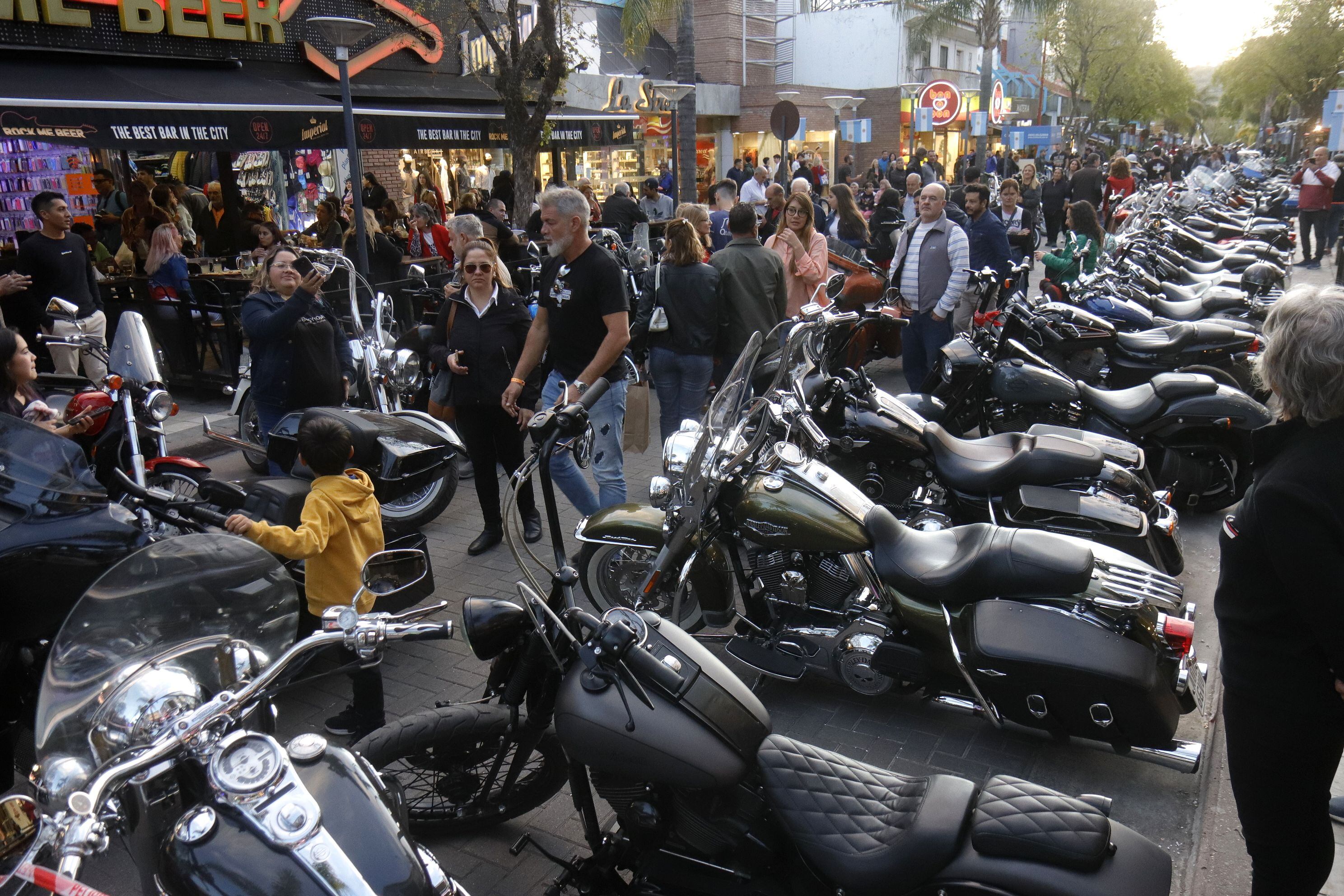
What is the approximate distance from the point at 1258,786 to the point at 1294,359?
1.07 m

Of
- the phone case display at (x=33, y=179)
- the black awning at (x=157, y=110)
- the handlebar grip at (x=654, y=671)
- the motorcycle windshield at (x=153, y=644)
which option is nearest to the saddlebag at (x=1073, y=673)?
the handlebar grip at (x=654, y=671)

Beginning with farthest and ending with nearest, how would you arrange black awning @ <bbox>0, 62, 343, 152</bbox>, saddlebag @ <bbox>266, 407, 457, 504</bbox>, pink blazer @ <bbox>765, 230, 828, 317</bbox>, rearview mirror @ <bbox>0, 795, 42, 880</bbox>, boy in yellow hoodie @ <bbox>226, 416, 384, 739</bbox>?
1. black awning @ <bbox>0, 62, 343, 152</bbox>
2. pink blazer @ <bbox>765, 230, 828, 317</bbox>
3. saddlebag @ <bbox>266, 407, 457, 504</bbox>
4. boy in yellow hoodie @ <bbox>226, 416, 384, 739</bbox>
5. rearview mirror @ <bbox>0, 795, 42, 880</bbox>

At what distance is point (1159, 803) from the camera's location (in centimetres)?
342

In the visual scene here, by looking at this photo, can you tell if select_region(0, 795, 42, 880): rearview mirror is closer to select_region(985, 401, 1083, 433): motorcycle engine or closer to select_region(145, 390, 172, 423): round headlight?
select_region(145, 390, 172, 423): round headlight

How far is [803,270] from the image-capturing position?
7480mm

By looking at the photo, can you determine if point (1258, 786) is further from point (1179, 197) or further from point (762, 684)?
point (1179, 197)

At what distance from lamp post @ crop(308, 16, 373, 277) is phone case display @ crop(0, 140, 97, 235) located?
5095 mm

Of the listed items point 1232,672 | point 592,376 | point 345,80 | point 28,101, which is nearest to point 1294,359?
point 1232,672

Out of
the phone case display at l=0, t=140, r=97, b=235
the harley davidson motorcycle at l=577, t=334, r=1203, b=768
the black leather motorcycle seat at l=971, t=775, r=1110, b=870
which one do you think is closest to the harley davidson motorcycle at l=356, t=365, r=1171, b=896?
the black leather motorcycle seat at l=971, t=775, r=1110, b=870

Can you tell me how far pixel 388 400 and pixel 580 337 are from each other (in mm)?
2218

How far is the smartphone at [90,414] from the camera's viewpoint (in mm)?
4797

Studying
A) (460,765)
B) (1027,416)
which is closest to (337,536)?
(460,765)

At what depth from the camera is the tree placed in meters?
Answer: 10.8

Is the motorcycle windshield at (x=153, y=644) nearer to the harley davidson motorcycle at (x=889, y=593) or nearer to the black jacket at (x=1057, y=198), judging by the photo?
the harley davidson motorcycle at (x=889, y=593)
